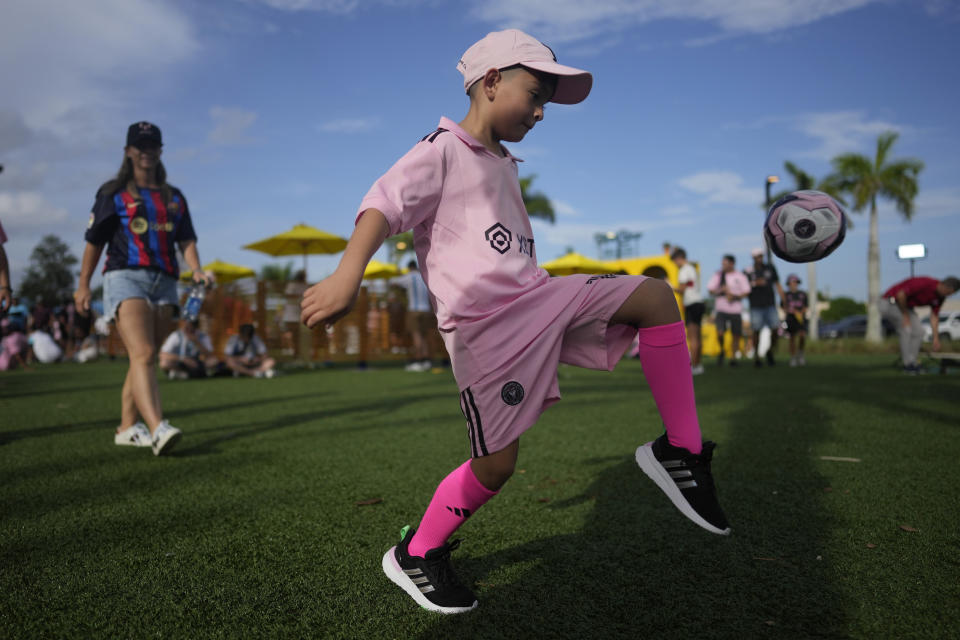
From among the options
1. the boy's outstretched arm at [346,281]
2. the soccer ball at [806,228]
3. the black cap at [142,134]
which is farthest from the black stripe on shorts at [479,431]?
the black cap at [142,134]

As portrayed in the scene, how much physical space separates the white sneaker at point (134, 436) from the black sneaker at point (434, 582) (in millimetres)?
3418

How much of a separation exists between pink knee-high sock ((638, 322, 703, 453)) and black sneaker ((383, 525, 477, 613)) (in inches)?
32.0

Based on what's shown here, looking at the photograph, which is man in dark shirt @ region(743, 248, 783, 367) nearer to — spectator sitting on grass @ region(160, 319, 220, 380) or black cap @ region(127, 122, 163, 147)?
spectator sitting on grass @ region(160, 319, 220, 380)

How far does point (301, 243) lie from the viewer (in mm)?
18344

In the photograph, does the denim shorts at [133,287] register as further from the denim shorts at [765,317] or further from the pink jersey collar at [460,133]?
the denim shorts at [765,317]

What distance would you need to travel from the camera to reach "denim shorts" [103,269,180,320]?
440cm

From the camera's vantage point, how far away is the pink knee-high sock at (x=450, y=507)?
6.64 feet

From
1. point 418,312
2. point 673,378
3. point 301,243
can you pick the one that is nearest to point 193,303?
point 673,378

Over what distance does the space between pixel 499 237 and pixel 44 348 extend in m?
21.1

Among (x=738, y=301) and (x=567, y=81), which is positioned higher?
(x=567, y=81)

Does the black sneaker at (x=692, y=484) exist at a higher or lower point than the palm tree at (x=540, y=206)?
lower

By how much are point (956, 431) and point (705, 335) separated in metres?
18.3

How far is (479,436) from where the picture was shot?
1940 mm

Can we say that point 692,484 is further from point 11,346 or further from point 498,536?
point 11,346
